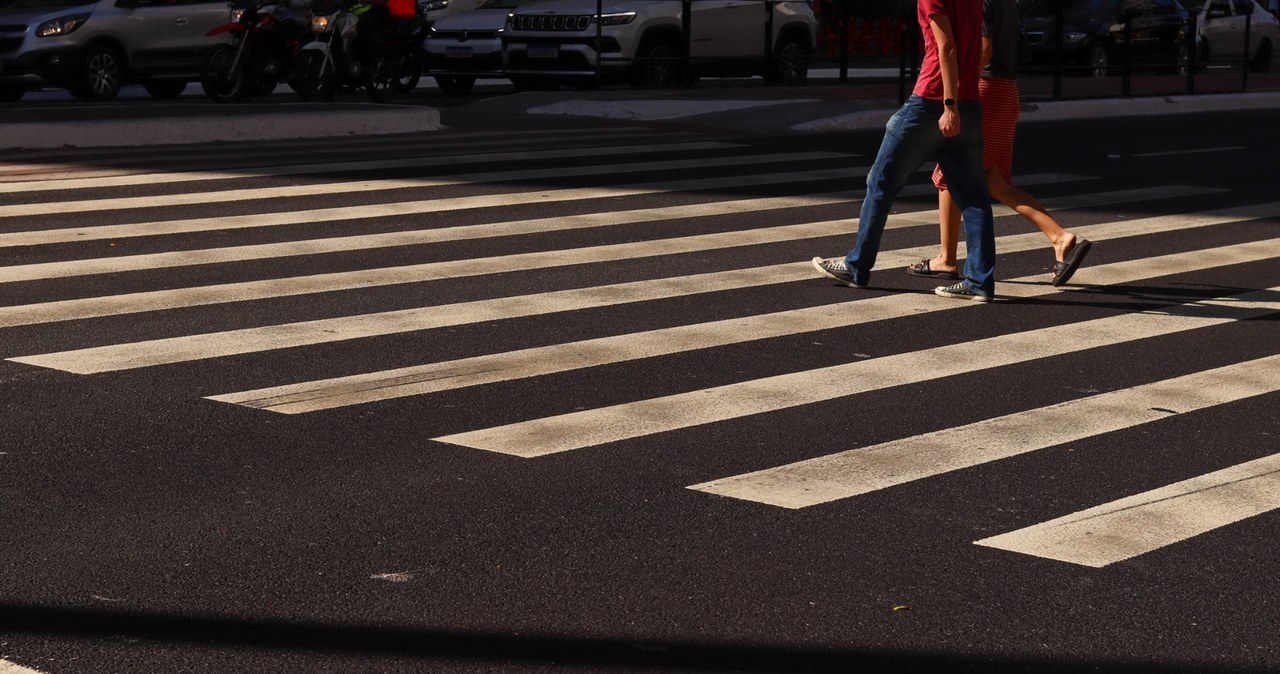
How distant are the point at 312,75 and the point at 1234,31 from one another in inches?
729

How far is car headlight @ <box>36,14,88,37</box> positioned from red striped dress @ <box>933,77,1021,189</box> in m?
14.0

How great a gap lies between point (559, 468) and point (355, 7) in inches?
615

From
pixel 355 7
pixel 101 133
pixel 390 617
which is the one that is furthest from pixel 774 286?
pixel 355 7

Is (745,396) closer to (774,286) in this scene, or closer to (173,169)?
(774,286)

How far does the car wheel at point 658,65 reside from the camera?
76.9 feet

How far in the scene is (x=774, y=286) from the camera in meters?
9.30

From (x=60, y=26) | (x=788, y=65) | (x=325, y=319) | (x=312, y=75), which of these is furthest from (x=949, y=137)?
(x=788, y=65)

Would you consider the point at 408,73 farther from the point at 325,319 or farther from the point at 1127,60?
the point at 325,319

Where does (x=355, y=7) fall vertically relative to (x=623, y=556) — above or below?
above

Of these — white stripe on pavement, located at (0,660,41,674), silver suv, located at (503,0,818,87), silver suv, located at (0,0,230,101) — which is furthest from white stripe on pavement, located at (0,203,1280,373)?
silver suv, located at (503,0,818,87)

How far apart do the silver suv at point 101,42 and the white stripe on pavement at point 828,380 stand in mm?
14705

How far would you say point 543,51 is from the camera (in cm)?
2317

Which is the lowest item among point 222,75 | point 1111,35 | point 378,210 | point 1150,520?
point 1150,520

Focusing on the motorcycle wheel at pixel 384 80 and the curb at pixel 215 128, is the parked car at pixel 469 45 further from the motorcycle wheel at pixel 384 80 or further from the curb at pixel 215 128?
the curb at pixel 215 128
